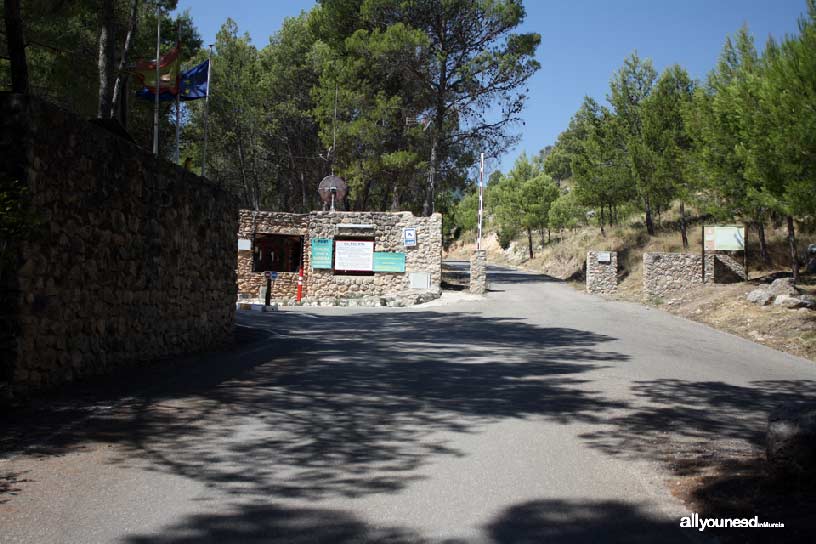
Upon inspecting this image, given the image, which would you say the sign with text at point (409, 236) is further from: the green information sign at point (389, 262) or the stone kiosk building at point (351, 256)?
the green information sign at point (389, 262)

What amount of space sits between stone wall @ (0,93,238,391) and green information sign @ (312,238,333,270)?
16.2 m

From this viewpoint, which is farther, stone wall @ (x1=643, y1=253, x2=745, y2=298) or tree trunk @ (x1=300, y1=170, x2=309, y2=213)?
tree trunk @ (x1=300, y1=170, x2=309, y2=213)

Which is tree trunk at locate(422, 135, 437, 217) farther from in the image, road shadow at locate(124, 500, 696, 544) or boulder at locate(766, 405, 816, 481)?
road shadow at locate(124, 500, 696, 544)

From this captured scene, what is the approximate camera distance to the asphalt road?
13.6 feet

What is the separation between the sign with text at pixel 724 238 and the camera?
996 inches

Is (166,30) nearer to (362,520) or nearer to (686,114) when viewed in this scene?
(686,114)

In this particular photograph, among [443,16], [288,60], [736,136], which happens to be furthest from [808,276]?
[288,60]

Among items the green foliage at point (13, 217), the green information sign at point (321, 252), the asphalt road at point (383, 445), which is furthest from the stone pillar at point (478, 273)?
the green foliage at point (13, 217)

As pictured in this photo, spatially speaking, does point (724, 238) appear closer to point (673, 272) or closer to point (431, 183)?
point (673, 272)

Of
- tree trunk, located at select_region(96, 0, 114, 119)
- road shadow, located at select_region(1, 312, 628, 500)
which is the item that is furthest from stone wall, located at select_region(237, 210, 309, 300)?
road shadow, located at select_region(1, 312, 628, 500)

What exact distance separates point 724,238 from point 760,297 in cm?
694

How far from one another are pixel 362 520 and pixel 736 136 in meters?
25.5

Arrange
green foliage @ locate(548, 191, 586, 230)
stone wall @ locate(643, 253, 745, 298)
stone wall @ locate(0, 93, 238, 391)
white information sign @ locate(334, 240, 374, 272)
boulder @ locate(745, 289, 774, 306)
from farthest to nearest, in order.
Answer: green foliage @ locate(548, 191, 586, 230)
white information sign @ locate(334, 240, 374, 272)
stone wall @ locate(643, 253, 745, 298)
boulder @ locate(745, 289, 774, 306)
stone wall @ locate(0, 93, 238, 391)

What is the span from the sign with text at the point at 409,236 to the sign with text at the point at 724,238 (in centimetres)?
1079
